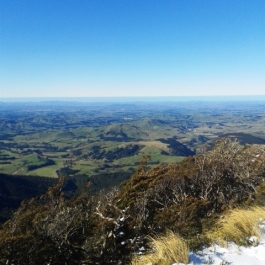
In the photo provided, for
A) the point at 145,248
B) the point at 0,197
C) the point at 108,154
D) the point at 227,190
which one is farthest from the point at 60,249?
the point at 108,154

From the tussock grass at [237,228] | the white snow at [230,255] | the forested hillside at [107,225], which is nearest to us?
the white snow at [230,255]

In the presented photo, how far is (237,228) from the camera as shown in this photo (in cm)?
660

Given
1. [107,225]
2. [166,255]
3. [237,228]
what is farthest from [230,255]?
[107,225]

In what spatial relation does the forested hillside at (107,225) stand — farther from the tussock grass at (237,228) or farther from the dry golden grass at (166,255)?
the dry golden grass at (166,255)

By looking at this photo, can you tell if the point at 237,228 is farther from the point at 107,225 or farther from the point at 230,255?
the point at 107,225

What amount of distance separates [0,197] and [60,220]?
75137mm

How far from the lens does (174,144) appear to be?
17012cm

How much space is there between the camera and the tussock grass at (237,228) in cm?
616

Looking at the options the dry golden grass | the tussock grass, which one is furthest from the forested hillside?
the dry golden grass

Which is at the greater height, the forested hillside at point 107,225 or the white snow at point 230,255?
the white snow at point 230,255

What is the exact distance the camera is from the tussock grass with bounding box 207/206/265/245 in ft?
20.2

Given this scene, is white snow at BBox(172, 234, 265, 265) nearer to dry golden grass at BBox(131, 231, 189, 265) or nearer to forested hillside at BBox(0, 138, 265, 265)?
dry golden grass at BBox(131, 231, 189, 265)

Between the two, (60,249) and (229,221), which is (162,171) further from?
(60,249)

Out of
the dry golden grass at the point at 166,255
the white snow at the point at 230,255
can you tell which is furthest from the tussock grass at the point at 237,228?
the dry golden grass at the point at 166,255
